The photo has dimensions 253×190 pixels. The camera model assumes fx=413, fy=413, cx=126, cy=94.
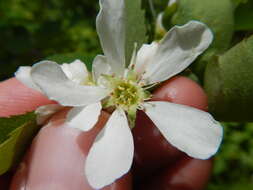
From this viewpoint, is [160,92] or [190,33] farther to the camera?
[160,92]

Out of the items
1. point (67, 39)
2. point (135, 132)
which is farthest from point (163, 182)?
point (67, 39)

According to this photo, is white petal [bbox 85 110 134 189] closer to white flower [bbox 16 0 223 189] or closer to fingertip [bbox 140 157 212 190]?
white flower [bbox 16 0 223 189]

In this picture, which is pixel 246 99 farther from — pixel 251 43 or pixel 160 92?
pixel 160 92

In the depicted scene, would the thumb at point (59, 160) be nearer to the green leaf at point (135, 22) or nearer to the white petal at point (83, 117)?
the white petal at point (83, 117)

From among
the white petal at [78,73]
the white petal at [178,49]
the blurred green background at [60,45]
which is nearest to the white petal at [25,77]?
the white petal at [78,73]

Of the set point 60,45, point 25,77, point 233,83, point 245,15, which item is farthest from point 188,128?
point 60,45

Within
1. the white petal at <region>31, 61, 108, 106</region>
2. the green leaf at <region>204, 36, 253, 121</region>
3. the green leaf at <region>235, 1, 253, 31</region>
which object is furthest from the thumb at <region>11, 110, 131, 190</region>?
the green leaf at <region>235, 1, 253, 31</region>
